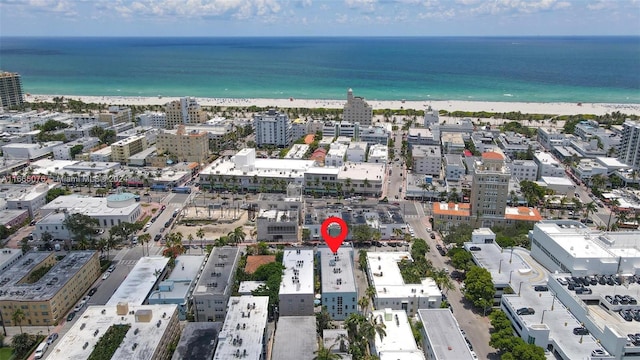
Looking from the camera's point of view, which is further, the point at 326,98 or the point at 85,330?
the point at 326,98

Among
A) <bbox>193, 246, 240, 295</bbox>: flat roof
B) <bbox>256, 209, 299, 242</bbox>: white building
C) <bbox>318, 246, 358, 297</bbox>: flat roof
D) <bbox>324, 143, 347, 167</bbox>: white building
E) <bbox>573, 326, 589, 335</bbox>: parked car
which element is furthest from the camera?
<bbox>324, 143, 347, 167</bbox>: white building

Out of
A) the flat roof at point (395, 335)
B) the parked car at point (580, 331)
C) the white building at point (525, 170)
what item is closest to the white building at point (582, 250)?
the parked car at point (580, 331)

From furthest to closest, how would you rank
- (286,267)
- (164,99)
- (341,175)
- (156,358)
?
(164,99) < (341,175) < (286,267) < (156,358)

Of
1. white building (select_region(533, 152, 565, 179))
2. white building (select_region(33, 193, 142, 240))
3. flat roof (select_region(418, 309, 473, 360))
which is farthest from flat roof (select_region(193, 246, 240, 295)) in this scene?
white building (select_region(533, 152, 565, 179))

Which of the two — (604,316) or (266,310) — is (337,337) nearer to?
(266,310)

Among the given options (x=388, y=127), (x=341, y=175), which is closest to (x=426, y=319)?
(x=341, y=175)

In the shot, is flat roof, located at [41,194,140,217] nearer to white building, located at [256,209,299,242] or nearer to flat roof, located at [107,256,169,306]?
flat roof, located at [107,256,169,306]
